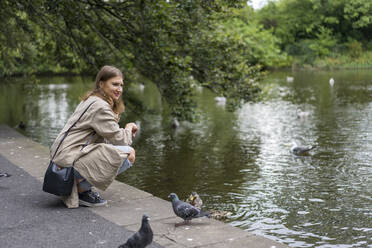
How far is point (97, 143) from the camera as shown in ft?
17.8

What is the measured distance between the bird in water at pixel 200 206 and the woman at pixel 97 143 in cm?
197

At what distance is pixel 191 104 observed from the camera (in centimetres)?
1326

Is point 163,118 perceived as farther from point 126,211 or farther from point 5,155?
point 126,211

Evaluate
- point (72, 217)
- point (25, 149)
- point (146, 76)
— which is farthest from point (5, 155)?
point (146, 76)

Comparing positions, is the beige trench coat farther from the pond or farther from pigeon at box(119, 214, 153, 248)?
the pond

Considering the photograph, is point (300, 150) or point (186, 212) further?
point (300, 150)

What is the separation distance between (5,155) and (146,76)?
560 centimetres

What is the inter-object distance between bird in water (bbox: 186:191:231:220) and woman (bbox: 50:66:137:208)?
197cm

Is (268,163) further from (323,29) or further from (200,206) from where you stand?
(323,29)

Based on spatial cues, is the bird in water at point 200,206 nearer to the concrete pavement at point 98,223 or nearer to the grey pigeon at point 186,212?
the concrete pavement at point 98,223

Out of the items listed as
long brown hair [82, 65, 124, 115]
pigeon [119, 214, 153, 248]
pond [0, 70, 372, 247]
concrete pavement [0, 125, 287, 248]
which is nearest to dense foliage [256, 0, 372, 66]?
pond [0, 70, 372, 247]

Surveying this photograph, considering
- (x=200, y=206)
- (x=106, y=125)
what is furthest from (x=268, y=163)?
(x=106, y=125)

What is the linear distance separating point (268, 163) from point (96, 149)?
6.70 meters

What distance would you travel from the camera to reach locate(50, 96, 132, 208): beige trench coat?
5.17 meters
